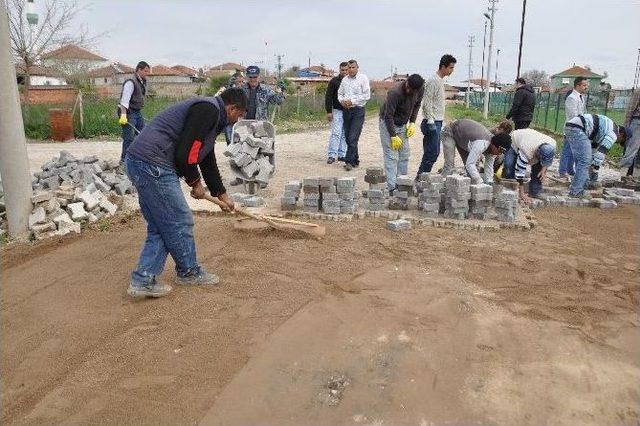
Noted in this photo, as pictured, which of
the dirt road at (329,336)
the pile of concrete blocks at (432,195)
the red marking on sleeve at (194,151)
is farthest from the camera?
the pile of concrete blocks at (432,195)

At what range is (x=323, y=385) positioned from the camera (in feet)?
9.27

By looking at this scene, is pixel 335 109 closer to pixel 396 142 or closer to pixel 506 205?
pixel 396 142

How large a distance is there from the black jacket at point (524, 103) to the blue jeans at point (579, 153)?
5.90ft

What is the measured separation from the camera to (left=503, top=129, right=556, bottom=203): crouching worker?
661cm

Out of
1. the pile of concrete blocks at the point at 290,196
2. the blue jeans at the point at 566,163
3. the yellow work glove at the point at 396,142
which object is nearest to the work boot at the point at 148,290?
the pile of concrete blocks at the point at 290,196

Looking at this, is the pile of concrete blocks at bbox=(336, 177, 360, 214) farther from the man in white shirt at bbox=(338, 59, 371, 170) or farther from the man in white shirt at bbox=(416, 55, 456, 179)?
the man in white shirt at bbox=(338, 59, 371, 170)

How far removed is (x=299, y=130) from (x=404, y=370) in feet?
49.9

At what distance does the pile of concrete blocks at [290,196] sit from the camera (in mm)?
6230

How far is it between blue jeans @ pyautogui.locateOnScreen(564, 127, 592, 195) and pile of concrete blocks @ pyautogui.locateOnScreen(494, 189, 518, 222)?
6.37 feet

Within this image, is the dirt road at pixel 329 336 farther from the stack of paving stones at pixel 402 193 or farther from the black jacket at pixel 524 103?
the black jacket at pixel 524 103

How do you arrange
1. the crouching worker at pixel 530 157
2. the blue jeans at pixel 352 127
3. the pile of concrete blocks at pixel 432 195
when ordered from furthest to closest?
the blue jeans at pixel 352 127 → the crouching worker at pixel 530 157 → the pile of concrete blocks at pixel 432 195

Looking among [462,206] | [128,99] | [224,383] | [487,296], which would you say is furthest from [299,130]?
[224,383]

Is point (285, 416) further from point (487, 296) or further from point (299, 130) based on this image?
point (299, 130)

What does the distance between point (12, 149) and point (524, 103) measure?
7992 mm
